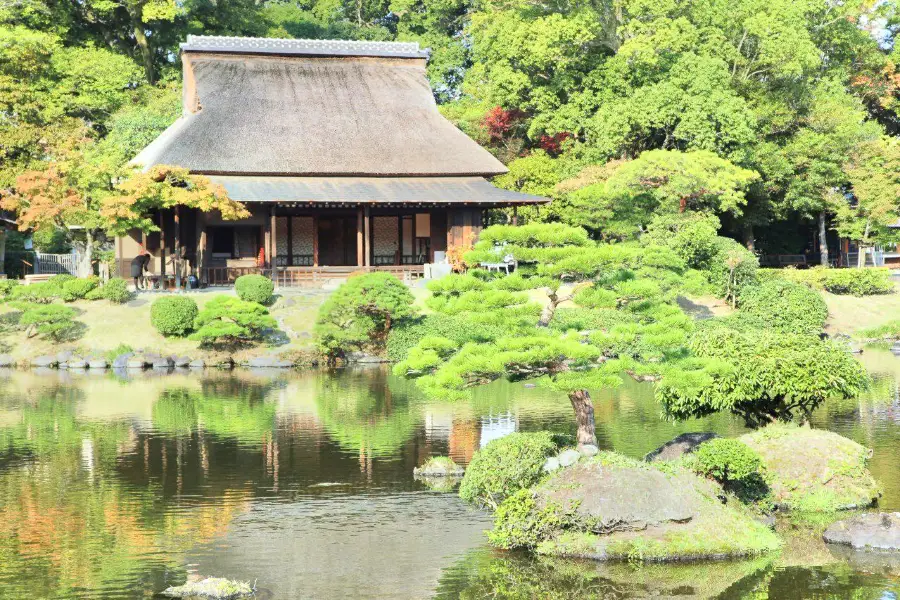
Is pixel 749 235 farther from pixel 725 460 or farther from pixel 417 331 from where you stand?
pixel 725 460

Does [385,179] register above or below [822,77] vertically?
below

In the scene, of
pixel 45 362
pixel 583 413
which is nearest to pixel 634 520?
pixel 583 413

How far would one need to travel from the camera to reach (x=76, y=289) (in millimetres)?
34594

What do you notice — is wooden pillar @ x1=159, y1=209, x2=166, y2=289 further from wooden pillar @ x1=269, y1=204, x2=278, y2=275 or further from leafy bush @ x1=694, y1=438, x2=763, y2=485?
leafy bush @ x1=694, y1=438, x2=763, y2=485

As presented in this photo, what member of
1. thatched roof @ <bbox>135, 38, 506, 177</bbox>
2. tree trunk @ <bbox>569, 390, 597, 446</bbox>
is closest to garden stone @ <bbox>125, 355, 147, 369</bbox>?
→ thatched roof @ <bbox>135, 38, 506, 177</bbox>

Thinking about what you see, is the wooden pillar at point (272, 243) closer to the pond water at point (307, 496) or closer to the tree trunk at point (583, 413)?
the pond water at point (307, 496)

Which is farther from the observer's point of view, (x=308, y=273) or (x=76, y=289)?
(x=308, y=273)

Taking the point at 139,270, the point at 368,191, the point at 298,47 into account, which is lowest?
the point at 139,270

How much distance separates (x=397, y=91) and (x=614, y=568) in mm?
34031

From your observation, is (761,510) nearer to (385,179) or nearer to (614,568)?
(614,568)

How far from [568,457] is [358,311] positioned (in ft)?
58.3

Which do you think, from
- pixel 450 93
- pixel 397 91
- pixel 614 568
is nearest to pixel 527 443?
pixel 614 568

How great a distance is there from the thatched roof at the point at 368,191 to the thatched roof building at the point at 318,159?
5 centimetres

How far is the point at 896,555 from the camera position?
13.5 meters
